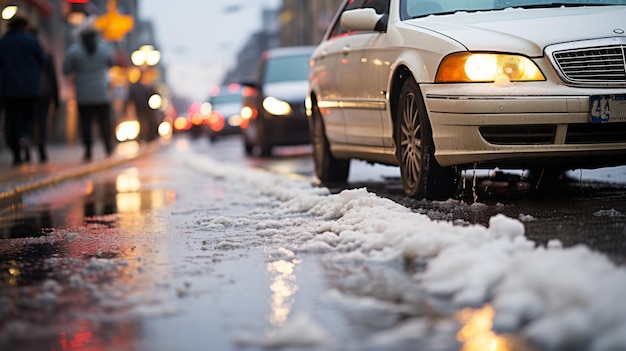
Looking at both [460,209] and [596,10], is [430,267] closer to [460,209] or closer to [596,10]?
[460,209]

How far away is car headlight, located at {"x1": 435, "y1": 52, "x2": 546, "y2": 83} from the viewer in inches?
282

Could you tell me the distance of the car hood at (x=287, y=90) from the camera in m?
18.1

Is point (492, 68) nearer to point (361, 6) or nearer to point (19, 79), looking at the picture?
point (361, 6)

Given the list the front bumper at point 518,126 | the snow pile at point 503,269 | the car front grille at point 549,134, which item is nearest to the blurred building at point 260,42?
the front bumper at point 518,126

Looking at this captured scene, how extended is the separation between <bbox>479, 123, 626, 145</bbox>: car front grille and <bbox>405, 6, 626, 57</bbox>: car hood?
1.47 feet

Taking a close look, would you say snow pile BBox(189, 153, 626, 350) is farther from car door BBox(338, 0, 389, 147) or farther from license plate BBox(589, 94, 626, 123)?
car door BBox(338, 0, 389, 147)

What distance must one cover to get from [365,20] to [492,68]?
1575 mm

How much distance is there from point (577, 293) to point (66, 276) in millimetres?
2396

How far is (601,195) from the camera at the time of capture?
8172 millimetres

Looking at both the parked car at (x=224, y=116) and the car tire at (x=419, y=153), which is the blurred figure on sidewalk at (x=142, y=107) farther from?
the car tire at (x=419, y=153)

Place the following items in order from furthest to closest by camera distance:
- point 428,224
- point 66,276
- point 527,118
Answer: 1. point 527,118
2. point 428,224
3. point 66,276

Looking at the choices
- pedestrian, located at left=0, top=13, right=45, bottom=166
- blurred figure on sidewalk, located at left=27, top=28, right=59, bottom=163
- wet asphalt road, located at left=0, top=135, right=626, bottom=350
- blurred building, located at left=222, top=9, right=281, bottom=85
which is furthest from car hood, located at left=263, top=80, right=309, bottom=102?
blurred building, located at left=222, top=9, right=281, bottom=85

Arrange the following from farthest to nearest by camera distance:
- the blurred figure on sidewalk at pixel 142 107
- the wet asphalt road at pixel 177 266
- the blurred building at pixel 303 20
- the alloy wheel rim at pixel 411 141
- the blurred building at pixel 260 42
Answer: the blurred building at pixel 260 42
the blurred building at pixel 303 20
the blurred figure on sidewalk at pixel 142 107
the alloy wheel rim at pixel 411 141
the wet asphalt road at pixel 177 266

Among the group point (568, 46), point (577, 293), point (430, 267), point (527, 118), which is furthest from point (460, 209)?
point (577, 293)
